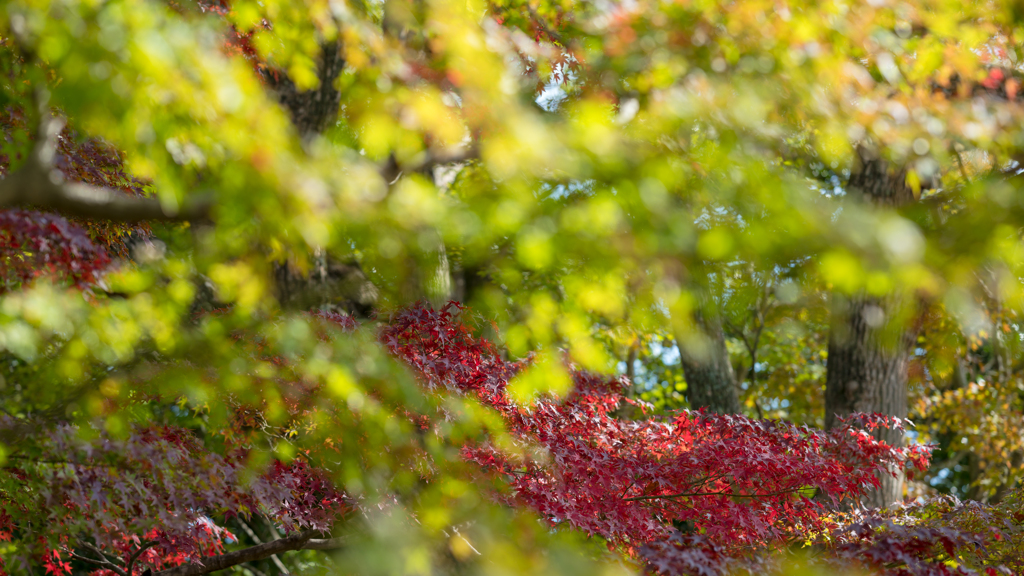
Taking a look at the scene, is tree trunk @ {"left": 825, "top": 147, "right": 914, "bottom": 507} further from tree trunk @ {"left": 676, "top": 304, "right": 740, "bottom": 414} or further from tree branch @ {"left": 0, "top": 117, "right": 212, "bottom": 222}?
tree branch @ {"left": 0, "top": 117, "right": 212, "bottom": 222}

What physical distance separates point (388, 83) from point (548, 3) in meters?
2.65

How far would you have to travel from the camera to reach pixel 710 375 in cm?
689

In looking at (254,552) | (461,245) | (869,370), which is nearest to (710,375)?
(869,370)

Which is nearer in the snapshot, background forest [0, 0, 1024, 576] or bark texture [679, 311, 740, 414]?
background forest [0, 0, 1024, 576]

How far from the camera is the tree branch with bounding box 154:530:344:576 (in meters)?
3.75

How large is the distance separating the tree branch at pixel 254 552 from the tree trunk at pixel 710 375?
4.06m

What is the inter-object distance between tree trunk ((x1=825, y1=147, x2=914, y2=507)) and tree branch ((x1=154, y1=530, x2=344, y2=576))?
442cm

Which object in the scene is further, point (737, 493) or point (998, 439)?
point (998, 439)

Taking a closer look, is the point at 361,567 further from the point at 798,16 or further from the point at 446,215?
the point at 798,16

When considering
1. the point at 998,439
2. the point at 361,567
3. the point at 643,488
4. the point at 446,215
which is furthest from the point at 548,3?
the point at 998,439

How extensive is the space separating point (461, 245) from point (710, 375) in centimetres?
429

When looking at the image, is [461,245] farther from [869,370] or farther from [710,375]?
[869,370]

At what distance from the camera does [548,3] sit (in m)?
4.96

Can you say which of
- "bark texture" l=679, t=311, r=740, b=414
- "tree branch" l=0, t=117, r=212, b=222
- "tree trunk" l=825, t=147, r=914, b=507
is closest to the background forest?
"tree branch" l=0, t=117, r=212, b=222
